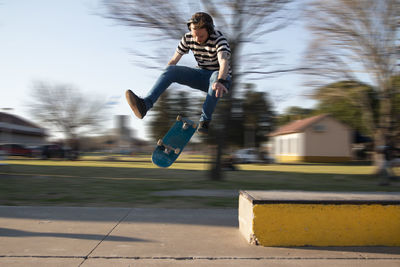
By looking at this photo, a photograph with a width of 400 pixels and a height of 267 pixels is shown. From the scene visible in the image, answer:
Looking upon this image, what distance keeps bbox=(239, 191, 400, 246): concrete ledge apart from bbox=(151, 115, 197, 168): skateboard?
1.39 meters

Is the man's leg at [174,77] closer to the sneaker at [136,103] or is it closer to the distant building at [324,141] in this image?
the sneaker at [136,103]

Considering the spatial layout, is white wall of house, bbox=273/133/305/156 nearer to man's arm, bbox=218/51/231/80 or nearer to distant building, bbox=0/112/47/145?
distant building, bbox=0/112/47/145

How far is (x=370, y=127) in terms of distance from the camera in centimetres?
1595

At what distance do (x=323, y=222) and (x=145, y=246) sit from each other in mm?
2140

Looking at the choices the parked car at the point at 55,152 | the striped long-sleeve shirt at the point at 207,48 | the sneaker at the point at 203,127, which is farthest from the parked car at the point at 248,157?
the striped long-sleeve shirt at the point at 207,48

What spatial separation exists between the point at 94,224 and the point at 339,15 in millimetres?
12438

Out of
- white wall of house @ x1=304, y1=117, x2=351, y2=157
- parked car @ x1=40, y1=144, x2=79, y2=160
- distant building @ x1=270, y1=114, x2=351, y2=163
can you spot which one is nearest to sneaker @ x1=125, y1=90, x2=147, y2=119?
parked car @ x1=40, y1=144, x2=79, y2=160

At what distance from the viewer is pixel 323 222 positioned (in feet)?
13.4

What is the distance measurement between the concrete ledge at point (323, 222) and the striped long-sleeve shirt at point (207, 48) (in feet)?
5.89

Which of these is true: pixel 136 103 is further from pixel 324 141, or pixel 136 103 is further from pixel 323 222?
pixel 324 141

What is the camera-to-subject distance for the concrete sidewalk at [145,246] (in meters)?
3.43

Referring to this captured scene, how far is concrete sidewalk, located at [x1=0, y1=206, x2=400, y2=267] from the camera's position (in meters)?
3.43

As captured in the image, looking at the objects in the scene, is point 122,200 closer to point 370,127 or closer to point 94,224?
point 94,224

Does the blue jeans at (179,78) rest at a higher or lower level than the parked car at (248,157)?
higher
